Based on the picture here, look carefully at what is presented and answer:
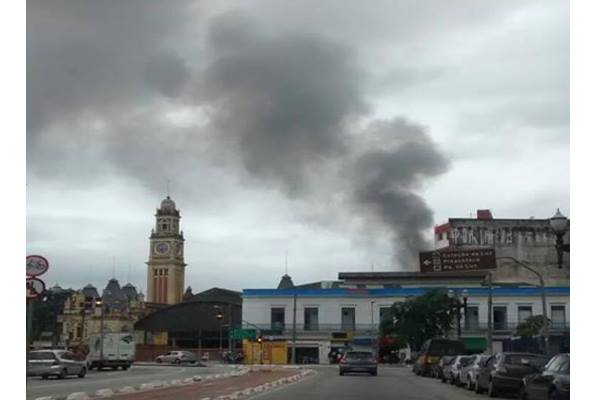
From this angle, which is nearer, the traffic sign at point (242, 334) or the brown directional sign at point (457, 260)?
the brown directional sign at point (457, 260)

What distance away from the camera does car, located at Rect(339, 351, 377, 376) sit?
1702 inches

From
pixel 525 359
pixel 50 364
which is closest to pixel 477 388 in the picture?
pixel 525 359

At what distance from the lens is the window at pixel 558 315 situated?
78.2m

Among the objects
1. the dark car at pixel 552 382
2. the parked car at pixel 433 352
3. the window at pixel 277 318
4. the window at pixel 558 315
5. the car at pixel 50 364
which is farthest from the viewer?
the window at pixel 277 318

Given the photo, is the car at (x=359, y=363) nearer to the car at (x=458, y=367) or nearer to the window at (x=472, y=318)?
the car at (x=458, y=367)

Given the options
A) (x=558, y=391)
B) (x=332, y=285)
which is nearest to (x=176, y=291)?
(x=332, y=285)

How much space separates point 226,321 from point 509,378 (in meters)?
73.4

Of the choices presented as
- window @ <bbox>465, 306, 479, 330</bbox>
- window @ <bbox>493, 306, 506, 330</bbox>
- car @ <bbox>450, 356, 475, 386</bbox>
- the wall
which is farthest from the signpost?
the wall

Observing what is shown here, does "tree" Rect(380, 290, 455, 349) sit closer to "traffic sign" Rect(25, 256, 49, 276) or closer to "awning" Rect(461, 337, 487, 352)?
"awning" Rect(461, 337, 487, 352)

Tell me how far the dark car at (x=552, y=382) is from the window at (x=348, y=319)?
59839mm

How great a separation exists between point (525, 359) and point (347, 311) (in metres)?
56.9

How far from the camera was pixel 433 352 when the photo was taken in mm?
47938

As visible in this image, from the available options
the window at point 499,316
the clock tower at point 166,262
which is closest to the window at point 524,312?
the window at point 499,316

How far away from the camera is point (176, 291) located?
Result: 116 meters
